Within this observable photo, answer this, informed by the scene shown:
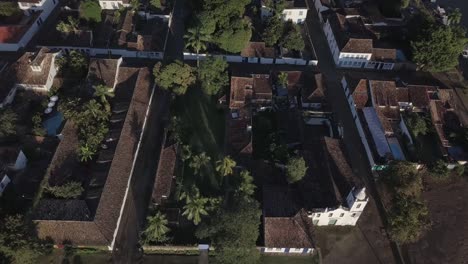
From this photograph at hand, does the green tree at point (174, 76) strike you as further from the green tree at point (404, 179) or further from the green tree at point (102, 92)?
the green tree at point (404, 179)

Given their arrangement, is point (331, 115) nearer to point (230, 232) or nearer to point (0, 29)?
point (230, 232)

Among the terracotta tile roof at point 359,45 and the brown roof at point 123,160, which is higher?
the terracotta tile roof at point 359,45

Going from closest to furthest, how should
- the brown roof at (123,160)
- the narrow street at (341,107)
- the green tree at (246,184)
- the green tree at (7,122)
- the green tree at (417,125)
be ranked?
1. the brown roof at (123,160)
2. the green tree at (246,184)
3. the green tree at (7,122)
4. the narrow street at (341,107)
5. the green tree at (417,125)

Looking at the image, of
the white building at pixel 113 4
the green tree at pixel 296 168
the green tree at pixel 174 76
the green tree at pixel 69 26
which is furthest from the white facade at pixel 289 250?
the white building at pixel 113 4

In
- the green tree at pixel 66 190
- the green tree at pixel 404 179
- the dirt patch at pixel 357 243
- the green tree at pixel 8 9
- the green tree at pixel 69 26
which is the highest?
the green tree at pixel 8 9

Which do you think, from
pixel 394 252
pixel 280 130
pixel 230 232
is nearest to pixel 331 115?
pixel 280 130

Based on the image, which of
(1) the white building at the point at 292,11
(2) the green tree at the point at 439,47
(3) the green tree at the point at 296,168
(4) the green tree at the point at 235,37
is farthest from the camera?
(1) the white building at the point at 292,11
